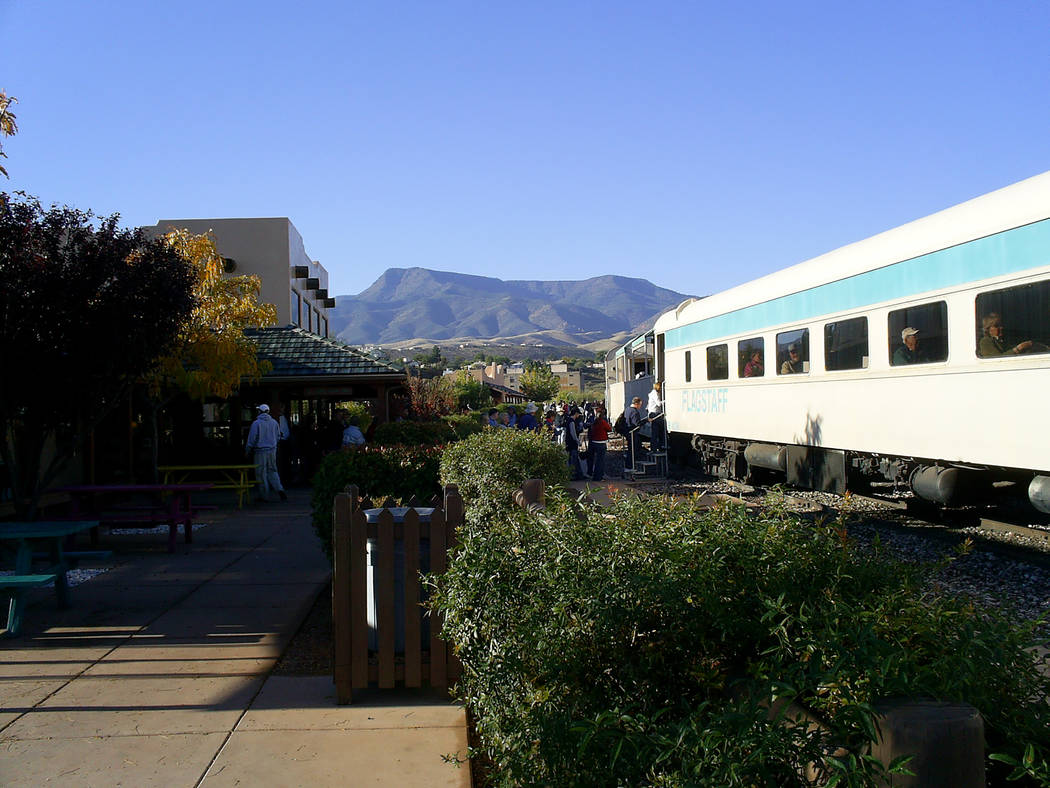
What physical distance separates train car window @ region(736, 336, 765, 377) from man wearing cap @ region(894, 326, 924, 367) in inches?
148

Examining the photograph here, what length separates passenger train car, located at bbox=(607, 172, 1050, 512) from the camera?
803 centimetres

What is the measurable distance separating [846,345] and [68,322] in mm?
8903

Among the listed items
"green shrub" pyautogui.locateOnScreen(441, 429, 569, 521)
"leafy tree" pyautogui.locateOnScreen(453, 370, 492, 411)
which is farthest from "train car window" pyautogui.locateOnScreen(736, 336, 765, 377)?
"leafy tree" pyautogui.locateOnScreen(453, 370, 492, 411)

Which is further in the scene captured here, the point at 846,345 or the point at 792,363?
the point at 792,363

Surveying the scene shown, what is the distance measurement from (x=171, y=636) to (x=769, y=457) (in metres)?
9.77

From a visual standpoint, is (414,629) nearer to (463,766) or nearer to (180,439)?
(463,766)

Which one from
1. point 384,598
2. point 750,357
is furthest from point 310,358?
point 384,598

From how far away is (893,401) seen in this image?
10.1 m

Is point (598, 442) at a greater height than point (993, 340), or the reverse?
point (993, 340)

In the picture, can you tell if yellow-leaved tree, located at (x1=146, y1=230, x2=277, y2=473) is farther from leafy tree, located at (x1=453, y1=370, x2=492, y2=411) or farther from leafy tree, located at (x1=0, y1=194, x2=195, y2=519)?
leafy tree, located at (x1=453, y1=370, x2=492, y2=411)

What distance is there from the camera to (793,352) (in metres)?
12.8

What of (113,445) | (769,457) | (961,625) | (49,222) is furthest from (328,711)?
(113,445)

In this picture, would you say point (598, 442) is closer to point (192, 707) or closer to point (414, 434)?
point (414, 434)

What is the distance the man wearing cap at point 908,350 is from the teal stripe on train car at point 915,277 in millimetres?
419
